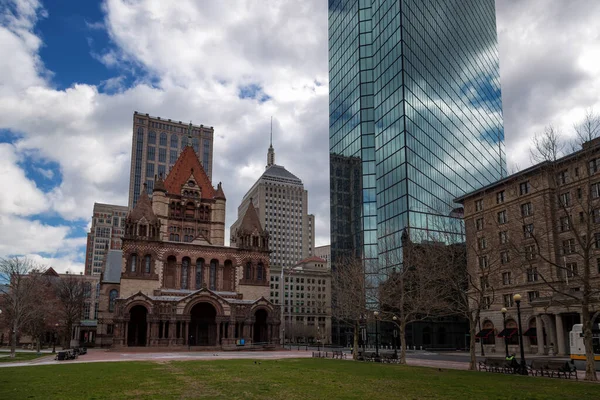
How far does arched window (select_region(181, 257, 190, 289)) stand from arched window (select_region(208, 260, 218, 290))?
3.37m

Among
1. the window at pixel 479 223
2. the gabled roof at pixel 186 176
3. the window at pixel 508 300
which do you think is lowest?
the window at pixel 508 300

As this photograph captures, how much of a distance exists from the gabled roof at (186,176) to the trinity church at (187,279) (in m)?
0.19

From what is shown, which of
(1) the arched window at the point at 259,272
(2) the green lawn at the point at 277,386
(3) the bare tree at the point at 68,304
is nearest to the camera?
(2) the green lawn at the point at 277,386

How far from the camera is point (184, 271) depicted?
72.5 m

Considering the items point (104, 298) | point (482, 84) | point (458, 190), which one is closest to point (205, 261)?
point (104, 298)

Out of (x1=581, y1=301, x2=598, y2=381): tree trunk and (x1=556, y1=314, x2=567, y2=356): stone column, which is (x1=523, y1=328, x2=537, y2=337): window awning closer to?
(x1=556, y1=314, x2=567, y2=356): stone column

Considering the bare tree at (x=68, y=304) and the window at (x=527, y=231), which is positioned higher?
the window at (x=527, y=231)

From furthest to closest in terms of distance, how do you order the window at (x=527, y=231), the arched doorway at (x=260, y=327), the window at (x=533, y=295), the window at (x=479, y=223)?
the arched doorway at (x=260, y=327), the window at (x=479, y=223), the window at (x=533, y=295), the window at (x=527, y=231)

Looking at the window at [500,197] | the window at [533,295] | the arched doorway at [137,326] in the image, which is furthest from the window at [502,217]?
the arched doorway at [137,326]

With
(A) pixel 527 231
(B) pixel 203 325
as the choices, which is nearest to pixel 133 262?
(B) pixel 203 325

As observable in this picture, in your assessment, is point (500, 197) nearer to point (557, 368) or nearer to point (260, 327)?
point (260, 327)

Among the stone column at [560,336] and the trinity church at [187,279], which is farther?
the trinity church at [187,279]

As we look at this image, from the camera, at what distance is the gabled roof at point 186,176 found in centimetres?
8225

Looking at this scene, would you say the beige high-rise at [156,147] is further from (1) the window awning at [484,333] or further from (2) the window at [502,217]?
(1) the window awning at [484,333]
